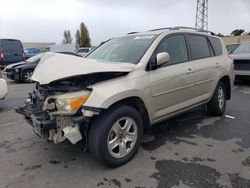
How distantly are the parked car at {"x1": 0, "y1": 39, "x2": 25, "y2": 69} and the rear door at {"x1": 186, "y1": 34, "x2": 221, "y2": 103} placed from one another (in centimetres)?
1247

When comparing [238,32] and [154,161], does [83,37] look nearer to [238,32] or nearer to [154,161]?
[238,32]

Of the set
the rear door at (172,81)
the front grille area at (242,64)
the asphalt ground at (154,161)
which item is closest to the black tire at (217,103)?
the asphalt ground at (154,161)

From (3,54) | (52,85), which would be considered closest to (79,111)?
(52,85)

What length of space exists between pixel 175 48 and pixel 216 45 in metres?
1.58

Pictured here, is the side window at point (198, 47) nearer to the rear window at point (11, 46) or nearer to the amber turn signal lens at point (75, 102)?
the amber turn signal lens at point (75, 102)

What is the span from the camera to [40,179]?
2.85 meters

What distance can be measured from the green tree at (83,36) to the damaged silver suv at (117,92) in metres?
47.3

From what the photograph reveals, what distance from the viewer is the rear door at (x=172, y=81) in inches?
137

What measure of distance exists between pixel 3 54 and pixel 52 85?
40.9 ft

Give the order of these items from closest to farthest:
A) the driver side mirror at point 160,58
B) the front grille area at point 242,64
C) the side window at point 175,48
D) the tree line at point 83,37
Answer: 1. the driver side mirror at point 160,58
2. the side window at point 175,48
3. the front grille area at point 242,64
4. the tree line at point 83,37

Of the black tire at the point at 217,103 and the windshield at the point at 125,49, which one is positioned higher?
the windshield at the point at 125,49

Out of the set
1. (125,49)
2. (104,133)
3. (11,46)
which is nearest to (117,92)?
(104,133)

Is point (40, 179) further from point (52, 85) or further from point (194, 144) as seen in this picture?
point (194, 144)

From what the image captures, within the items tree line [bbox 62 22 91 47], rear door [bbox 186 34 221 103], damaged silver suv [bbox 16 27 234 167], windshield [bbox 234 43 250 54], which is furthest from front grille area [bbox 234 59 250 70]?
tree line [bbox 62 22 91 47]
